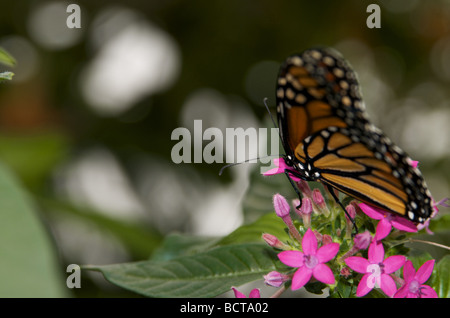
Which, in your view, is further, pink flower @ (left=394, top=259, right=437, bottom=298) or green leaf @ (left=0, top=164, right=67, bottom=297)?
pink flower @ (left=394, top=259, right=437, bottom=298)

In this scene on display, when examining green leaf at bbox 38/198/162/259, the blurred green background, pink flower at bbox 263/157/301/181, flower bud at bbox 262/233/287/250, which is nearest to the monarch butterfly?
pink flower at bbox 263/157/301/181

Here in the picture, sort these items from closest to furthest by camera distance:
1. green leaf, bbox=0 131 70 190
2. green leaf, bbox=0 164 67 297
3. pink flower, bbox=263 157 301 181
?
green leaf, bbox=0 164 67 297
pink flower, bbox=263 157 301 181
green leaf, bbox=0 131 70 190

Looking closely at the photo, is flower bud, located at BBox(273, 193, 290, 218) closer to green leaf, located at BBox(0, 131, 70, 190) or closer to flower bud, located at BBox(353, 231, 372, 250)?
flower bud, located at BBox(353, 231, 372, 250)

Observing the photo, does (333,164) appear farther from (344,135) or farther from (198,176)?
(198,176)

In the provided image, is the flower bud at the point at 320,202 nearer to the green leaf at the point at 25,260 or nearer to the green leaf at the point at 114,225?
the green leaf at the point at 25,260

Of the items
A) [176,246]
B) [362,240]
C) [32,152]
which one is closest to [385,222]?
[362,240]

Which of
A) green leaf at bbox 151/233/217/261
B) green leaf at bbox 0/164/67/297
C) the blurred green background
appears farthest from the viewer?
the blurred green background

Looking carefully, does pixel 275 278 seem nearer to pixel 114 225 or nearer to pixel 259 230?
pixel 259 230
